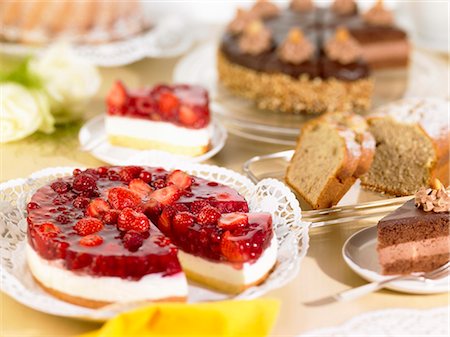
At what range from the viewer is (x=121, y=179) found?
257 cm

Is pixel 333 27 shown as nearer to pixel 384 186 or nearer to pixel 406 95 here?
pixel 406 95

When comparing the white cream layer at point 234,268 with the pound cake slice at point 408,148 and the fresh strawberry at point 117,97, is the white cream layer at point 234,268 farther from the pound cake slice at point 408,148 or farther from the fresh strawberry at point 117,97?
the fresh strawberry at point 117,97

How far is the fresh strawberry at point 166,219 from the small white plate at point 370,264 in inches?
21.3

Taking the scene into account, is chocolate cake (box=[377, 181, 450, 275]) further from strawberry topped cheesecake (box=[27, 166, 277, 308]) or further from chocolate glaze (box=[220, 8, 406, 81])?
chocolate glaze (box=[220, 8, 406, 81])

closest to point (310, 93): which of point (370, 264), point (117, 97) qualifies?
point (117, 97)

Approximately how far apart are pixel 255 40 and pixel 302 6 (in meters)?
0.74

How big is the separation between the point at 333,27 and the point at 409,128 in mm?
1406

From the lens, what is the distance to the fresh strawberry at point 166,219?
7.64 feet

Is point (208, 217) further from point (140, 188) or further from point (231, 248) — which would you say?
point (140, 188)

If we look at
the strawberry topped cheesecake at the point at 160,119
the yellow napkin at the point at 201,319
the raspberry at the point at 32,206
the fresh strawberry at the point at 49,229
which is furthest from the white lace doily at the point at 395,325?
the strawberry topped cheesecake at the point at 160,119

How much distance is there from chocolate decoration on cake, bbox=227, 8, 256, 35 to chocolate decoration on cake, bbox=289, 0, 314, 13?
15.2 inches

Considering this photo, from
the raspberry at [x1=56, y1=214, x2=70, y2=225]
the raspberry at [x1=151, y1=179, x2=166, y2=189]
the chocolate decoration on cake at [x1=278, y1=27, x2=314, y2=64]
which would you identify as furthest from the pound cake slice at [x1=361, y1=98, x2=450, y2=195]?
the raspberry at [x1=56, y1=214, x2=70, y2=225]

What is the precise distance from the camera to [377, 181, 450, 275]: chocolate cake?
7.73ft

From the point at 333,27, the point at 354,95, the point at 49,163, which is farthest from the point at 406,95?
the point at 49,163
